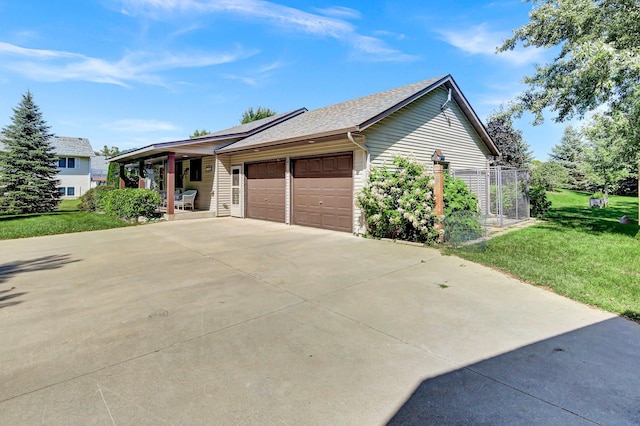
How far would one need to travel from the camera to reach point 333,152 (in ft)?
31.7

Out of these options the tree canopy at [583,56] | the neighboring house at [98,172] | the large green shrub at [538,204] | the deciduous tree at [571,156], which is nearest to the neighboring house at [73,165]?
the neighboring house at [98,172]

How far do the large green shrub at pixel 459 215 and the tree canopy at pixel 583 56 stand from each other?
4608mm

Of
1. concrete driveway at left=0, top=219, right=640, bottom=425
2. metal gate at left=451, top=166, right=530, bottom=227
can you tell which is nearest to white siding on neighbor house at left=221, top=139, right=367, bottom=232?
concrete driveway at left=0, top=219, right=640, bottom=425

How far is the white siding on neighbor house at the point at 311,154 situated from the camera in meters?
9.01

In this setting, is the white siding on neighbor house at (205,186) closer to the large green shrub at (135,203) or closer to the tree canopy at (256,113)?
the large green shrub at (135,203)

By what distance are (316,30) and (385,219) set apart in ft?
28.2

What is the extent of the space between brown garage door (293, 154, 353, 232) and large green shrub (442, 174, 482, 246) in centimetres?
281

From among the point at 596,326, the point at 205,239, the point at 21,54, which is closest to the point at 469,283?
the point at 596,326

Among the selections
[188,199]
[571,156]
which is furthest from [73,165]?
[571,156]

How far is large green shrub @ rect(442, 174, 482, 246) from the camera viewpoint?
7075 millimetres

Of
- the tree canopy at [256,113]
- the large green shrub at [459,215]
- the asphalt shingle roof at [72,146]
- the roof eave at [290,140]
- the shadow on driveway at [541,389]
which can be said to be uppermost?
the tree canopy at [256,113]

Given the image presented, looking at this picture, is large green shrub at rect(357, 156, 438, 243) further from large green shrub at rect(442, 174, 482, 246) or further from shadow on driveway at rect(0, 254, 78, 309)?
shadow on driveway at rect(0, 254, 78, 309)

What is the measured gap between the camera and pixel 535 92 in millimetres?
11352

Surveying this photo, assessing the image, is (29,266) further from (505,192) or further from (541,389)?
(505,192)
